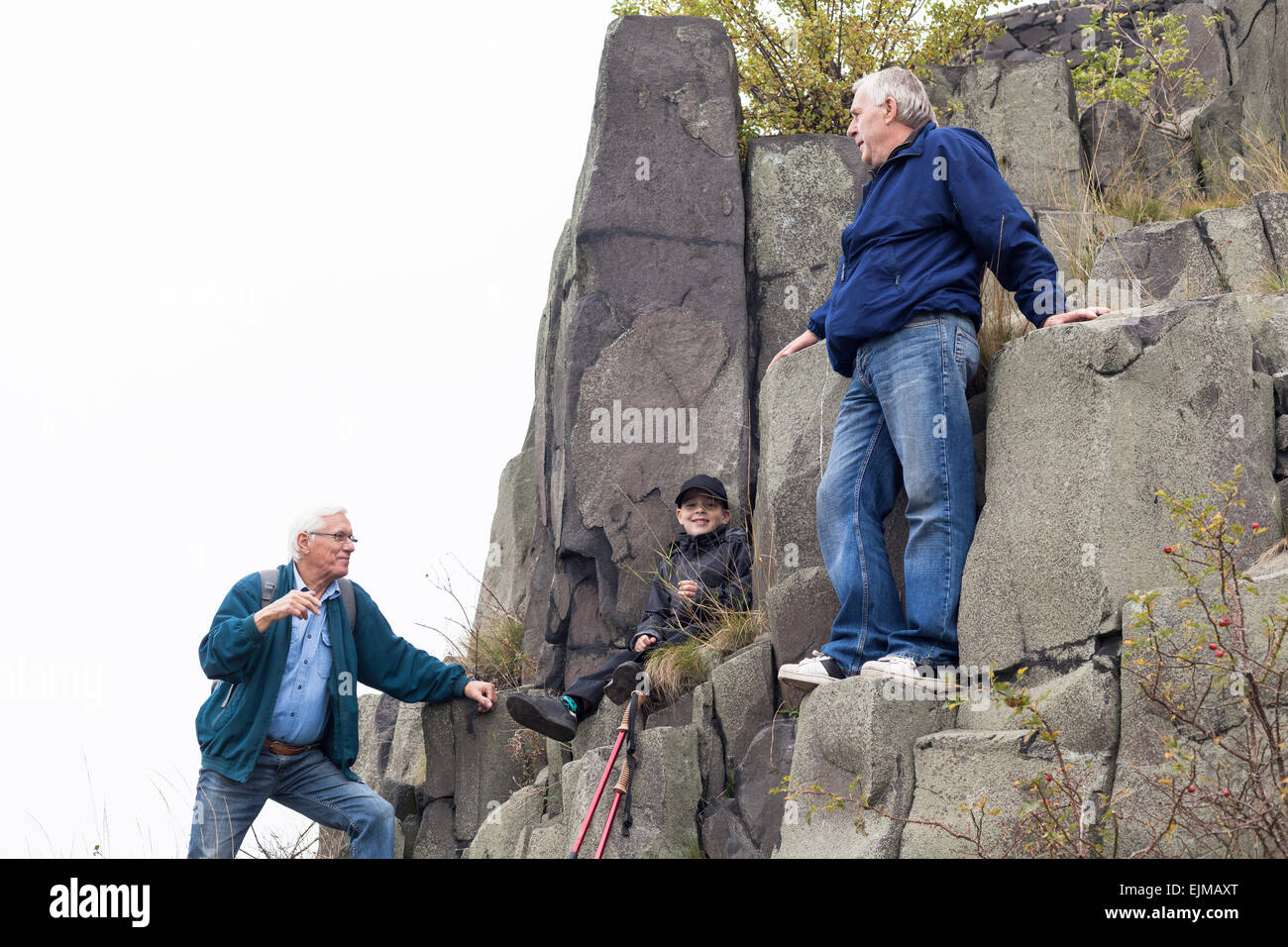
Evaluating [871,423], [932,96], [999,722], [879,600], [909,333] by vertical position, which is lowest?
[999,722]

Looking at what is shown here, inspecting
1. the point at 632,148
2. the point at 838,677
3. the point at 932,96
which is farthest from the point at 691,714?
the point at 932,96

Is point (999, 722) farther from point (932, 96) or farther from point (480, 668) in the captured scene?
point (932, 96)

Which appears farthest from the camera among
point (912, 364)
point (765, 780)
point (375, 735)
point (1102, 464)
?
Result: point (375, 735)

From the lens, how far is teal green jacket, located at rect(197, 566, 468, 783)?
5.57 meters

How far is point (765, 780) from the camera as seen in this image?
5.36 meters

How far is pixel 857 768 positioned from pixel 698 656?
178 cm

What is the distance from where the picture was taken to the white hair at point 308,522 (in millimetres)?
6098

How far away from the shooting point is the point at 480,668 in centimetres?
859

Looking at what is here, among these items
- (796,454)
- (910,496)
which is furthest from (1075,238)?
(910,496)

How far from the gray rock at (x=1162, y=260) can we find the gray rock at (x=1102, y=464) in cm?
278

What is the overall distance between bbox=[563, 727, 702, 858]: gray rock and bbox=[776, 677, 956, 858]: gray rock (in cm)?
103
